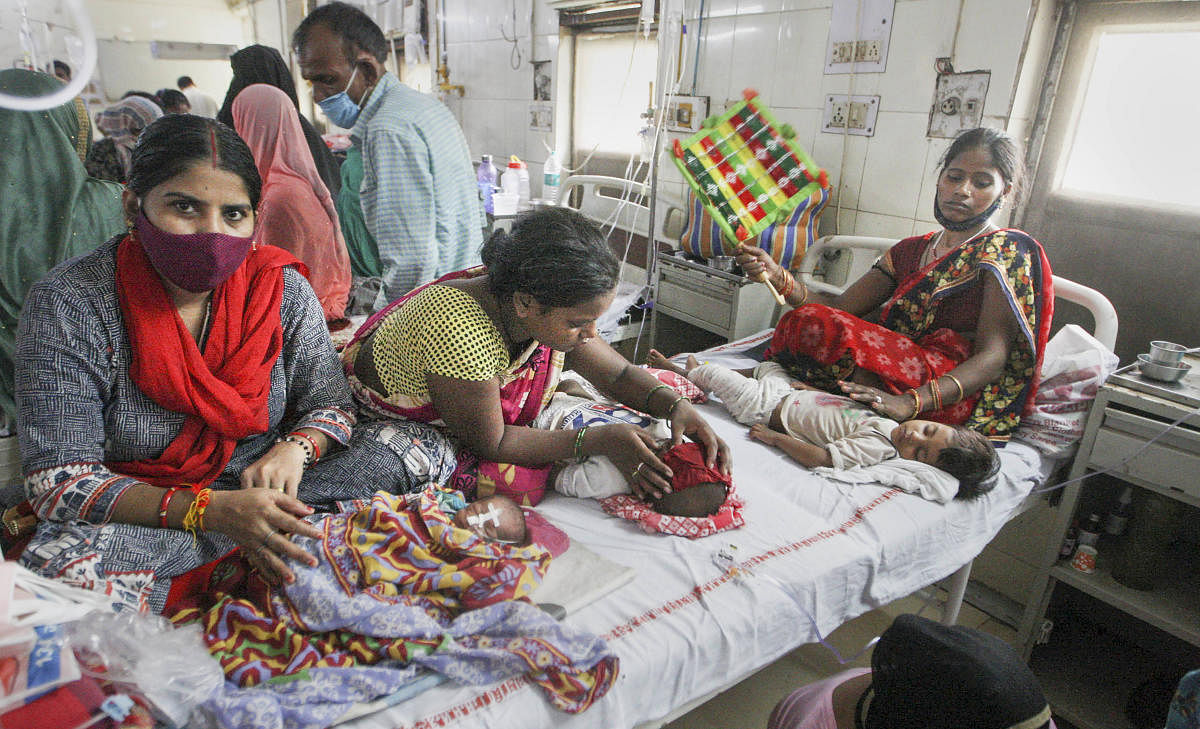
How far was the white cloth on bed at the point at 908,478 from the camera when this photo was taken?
1.98m

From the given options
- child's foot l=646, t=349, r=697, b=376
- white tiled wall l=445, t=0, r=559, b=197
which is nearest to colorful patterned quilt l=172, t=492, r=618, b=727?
child's foot l=646, t=349, r=697, b=376

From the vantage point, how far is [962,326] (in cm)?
252

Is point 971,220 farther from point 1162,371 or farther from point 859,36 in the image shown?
point 859,36

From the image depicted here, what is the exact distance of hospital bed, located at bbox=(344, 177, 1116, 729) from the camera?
4.08ft

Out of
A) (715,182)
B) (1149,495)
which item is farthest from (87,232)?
(1149,495)

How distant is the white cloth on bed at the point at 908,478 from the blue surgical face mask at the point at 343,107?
2.23 meters

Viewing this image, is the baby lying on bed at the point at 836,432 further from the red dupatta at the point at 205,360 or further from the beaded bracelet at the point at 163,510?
the beaded bracelet at the point at 163,510

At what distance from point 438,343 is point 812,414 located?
4.35ft

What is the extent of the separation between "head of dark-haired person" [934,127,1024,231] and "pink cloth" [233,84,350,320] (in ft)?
7.85

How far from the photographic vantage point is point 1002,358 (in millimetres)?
2340

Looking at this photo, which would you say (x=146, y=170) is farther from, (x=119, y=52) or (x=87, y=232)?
(x=119, y=52)

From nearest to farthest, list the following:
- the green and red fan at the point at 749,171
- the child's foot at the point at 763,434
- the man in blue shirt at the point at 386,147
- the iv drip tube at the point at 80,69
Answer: the iv drip tube at the point at 80,69, the child's foot at the point at 763,434, the man in blue shirt at the point at 386,147, the green and red fan at the point at 749,171

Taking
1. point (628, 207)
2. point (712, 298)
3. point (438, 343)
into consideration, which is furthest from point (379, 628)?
point (628, 207)

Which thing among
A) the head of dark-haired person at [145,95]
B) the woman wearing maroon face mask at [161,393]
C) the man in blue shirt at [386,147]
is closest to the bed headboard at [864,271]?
the man in blue shirt at [386,147]
